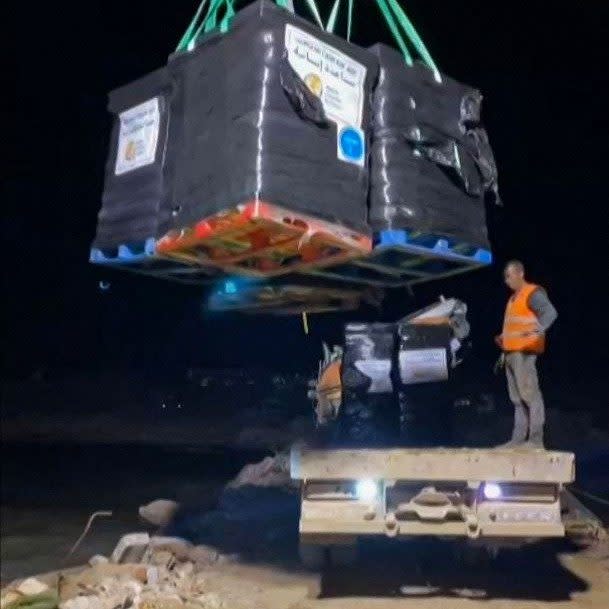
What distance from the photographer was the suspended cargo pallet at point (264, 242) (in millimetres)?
4840

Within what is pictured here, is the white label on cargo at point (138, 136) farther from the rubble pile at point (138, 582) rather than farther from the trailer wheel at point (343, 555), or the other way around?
the trailer wheel at point (343, 555)

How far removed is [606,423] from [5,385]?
17.2 metres

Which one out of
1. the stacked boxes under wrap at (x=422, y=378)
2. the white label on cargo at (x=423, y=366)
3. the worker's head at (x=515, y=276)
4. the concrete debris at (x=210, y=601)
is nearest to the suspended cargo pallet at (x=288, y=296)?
the stacked boxes under wrap at (x=422, y=378)

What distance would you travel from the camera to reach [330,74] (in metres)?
5.21

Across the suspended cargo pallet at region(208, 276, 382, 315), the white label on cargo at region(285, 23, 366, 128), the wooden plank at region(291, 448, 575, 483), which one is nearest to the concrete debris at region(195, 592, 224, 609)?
the wooden plank at region(291, 448, 575, 483)

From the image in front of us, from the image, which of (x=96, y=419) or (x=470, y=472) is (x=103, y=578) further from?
(x=96, y=419)

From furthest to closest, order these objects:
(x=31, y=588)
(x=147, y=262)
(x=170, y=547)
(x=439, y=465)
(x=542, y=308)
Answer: (x=170, y=547) < (x=542, y=308) < (x=31, y=588) < (x=147, y=262) < (x=439, y=465)

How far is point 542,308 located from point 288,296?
1848 millimetres

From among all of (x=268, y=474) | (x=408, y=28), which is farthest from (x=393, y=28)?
(x=268, y=474)

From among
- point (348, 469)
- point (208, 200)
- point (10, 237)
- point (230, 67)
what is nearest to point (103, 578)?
point (348, 469)

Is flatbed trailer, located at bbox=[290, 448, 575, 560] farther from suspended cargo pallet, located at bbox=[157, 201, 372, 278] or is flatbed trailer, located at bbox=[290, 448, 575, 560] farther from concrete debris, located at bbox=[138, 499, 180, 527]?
concrete debris, located at bbox=[138, 499, 180, 527]

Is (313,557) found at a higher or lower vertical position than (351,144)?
lower

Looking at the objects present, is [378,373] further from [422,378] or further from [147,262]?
[147,262]

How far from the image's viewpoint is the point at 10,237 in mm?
35562
